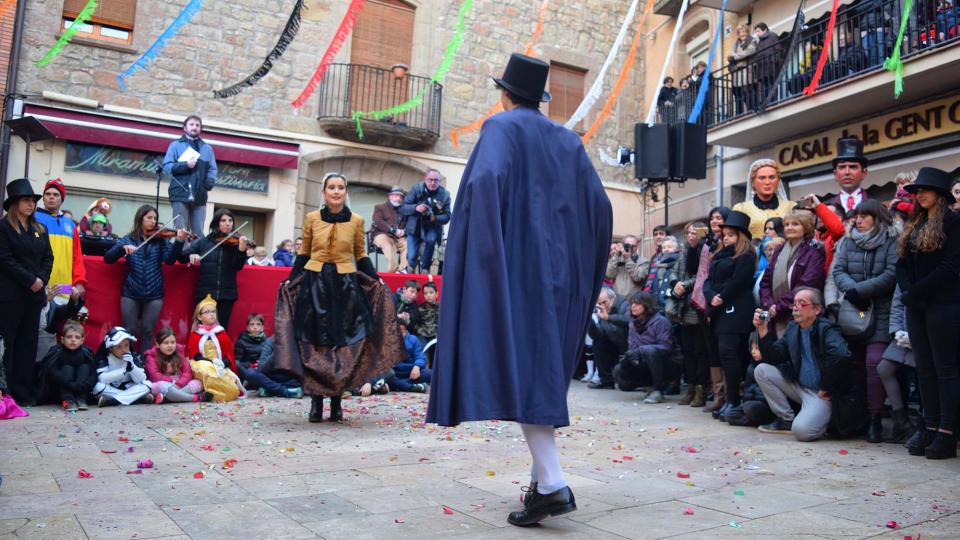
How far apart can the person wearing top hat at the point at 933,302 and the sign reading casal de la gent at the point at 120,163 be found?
1377 centimetres

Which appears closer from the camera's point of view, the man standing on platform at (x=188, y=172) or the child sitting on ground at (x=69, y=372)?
the child sitting on ground at (x=69, y=372)

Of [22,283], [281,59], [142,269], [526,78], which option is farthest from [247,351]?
[281,59]

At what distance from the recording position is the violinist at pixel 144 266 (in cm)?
814

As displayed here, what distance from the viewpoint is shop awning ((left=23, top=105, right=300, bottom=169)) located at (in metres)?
14.7

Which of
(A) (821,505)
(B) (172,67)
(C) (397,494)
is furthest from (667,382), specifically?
(B) (172,67)

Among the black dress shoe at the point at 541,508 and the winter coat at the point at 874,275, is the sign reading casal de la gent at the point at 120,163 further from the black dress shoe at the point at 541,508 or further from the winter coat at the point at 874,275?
the black dress shoe at the point at 541,508

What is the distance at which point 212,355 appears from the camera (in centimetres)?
819

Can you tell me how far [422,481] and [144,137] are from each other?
13.3 m

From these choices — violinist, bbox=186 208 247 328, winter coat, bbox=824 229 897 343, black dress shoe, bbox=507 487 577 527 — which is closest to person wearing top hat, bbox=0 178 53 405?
violinist, bbox=186 208 247 328

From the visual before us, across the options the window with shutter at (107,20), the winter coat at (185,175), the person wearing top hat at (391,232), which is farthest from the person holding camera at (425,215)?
the window with shutter at (107,20)

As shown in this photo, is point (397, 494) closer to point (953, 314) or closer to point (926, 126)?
point (953, 314)

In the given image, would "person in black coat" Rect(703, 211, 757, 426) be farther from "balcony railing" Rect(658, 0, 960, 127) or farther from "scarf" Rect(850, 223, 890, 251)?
"balcony railing" Rect(658, 0, 960, 127)

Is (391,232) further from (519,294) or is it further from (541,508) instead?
(541,508)

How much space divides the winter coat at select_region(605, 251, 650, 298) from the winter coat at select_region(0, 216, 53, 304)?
20.9ft
